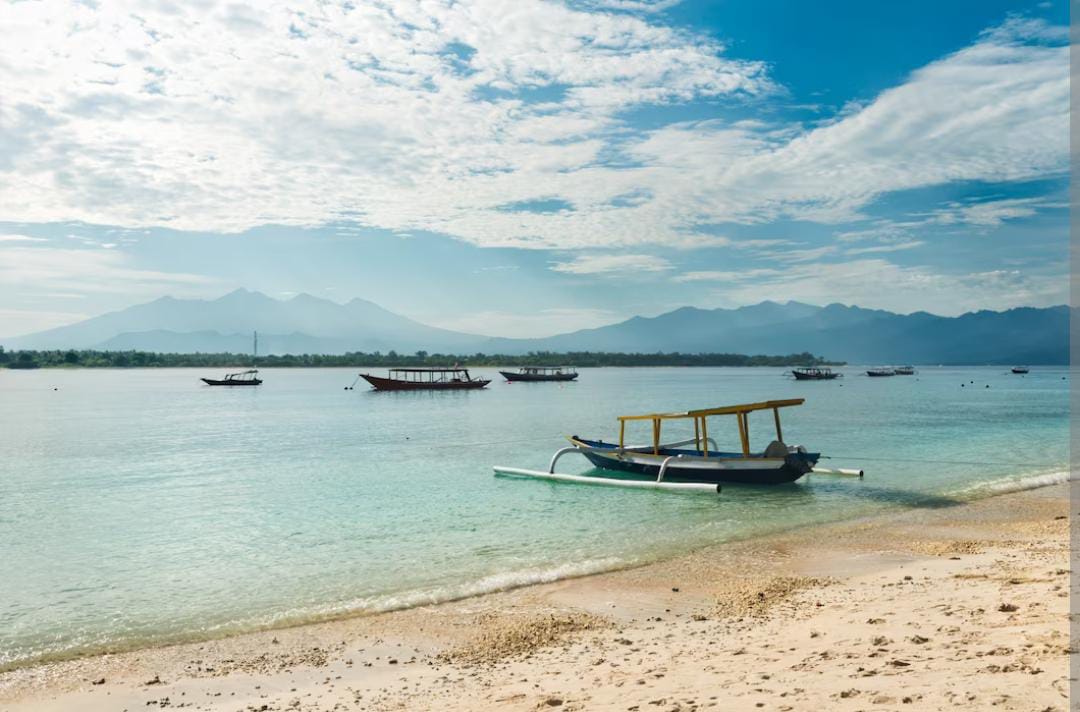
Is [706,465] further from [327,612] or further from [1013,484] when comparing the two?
[327,612]

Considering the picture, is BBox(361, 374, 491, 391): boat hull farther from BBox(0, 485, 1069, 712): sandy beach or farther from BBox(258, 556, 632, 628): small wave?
BBox(0, 485, 1069, 712): sandy beach

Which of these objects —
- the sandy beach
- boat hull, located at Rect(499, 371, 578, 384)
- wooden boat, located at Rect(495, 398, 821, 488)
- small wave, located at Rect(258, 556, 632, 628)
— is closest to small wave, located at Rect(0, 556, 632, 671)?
small wave, located at Rect(258, 556, 632, 628)

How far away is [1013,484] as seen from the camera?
2405 cm

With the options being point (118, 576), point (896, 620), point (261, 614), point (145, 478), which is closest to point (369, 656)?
point (261, 614)

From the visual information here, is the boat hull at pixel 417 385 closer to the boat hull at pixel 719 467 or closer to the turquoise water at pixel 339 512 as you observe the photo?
the turquoise water at pixel 339 512

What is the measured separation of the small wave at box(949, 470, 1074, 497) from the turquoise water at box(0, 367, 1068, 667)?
0.37 feet

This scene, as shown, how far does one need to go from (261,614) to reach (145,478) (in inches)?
775

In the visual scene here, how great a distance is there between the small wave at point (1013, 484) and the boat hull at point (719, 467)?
4523 millimetres

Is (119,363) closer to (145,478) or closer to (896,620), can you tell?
(145,478)

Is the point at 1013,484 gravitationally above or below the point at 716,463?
below

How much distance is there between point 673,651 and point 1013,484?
20235 mm

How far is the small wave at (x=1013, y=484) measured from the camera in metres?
22.8

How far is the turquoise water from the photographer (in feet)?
43.0

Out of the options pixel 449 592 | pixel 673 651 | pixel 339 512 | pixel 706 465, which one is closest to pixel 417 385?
pixel 706 465
